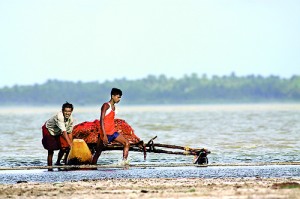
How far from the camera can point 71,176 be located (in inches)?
632

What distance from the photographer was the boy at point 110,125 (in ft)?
55.8

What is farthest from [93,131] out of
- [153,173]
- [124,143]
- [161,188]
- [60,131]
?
[161,188]

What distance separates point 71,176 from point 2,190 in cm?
274

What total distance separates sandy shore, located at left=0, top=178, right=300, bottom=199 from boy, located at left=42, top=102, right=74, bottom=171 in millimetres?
2788

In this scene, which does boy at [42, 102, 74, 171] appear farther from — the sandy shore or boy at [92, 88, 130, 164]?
the sandy shore

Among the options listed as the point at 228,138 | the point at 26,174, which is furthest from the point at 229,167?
the point at 228,138

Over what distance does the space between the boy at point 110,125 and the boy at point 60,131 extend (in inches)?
24.6

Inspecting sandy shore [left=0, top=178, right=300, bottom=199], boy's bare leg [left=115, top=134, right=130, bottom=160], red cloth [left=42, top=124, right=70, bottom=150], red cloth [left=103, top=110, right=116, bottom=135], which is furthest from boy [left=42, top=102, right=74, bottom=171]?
sandy shore [left=0, top=178, right=300, bottom=199]

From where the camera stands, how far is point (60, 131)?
1756 centimetres

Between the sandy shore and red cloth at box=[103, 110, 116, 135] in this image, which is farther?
red cloth at box=[103, 110, 116, 135]

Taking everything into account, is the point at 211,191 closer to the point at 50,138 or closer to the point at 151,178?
the point at 151,178

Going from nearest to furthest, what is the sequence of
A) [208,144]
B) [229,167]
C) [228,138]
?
[229,167] < [208,144] < [228,138]

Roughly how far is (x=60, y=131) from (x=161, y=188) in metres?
4.62

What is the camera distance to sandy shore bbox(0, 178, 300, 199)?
12430mm
